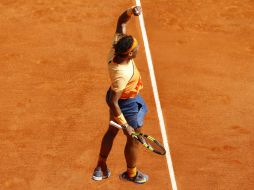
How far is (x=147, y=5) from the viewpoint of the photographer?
41.4 feet

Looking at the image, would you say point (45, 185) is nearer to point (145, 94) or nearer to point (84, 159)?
point (84, 159)

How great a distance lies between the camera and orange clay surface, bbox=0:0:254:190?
29.0ft

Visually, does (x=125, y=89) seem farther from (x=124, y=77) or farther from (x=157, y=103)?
(x=157, y=103)

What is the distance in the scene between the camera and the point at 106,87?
10.4 meters

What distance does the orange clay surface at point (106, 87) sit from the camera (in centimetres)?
883

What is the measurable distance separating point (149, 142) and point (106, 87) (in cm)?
246

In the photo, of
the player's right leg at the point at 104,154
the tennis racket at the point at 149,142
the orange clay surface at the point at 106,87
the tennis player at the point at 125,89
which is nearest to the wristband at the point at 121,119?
the tennis player at the point at 125,89

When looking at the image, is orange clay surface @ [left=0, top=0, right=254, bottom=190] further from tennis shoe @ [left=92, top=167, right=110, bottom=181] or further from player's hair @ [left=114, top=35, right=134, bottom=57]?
player's hair @ [left=114, top=35, right=134, bottom=57]

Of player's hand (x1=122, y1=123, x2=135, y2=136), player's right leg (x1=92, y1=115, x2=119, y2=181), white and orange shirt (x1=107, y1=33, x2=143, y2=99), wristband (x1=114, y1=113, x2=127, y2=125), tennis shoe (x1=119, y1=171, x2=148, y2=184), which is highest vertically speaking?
white and orange shirt (x1=107, y1=33, x2=143, y2=99)

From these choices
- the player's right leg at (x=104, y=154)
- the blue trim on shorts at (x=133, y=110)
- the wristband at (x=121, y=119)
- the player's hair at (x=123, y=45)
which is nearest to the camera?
the player's hair at (x=123, y=45)

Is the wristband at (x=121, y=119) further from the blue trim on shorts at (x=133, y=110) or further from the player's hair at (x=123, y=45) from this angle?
the player's hair at (x=123, y=45)

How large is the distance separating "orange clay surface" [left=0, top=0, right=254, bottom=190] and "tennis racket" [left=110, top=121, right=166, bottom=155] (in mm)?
812

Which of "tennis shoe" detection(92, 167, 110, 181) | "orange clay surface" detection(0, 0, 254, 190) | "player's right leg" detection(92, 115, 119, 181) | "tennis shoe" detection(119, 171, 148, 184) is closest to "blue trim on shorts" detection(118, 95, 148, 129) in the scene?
"player's right leg" detection(92, 115, 119, 181)

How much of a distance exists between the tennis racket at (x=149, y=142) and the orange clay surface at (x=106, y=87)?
0.81 meters
